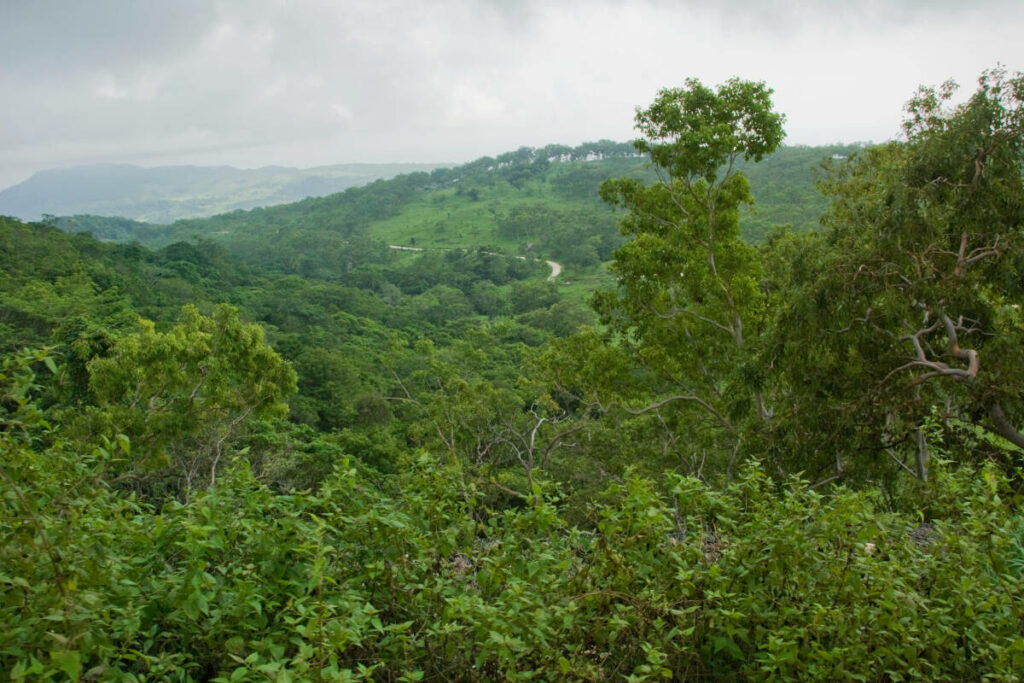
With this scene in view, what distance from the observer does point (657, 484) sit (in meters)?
7.90

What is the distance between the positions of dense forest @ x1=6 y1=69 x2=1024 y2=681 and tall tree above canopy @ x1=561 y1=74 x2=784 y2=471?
0.04 metres

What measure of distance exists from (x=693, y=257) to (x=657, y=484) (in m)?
3.34

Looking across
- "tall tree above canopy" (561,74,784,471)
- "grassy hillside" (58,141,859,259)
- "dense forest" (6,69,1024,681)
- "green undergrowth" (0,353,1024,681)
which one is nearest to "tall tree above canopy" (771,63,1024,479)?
"dense forest" (6,69,1024,681)

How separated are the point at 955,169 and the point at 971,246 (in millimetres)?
746

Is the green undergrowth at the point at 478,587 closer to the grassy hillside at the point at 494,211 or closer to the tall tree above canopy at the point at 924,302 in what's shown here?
the tall tree above canopy at the point at 924,302

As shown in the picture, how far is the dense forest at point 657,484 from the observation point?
2189mm

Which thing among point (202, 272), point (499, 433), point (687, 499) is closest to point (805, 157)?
point (202, 272)

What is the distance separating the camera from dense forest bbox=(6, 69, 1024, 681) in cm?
219

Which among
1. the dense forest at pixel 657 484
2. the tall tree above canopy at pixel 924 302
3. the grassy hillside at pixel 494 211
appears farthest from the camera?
the grassy hillside at pixel 494 211

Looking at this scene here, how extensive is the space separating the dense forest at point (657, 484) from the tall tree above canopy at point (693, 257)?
0.04 m

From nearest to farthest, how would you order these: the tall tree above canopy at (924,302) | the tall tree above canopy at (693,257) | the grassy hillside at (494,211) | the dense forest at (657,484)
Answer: the dense forest at (657,484), the tall tree above canopy at (924,302), the tall tree above canopy at (693,257), the grassy hillside at (494,211)

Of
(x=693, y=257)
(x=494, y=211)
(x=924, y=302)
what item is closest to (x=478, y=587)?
(x=924, y=302)

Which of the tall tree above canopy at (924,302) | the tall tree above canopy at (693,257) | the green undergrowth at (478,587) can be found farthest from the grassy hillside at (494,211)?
the green undergrowth at (478,587)

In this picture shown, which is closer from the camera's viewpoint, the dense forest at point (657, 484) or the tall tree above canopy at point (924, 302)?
the dense forest at point (657, 484)
